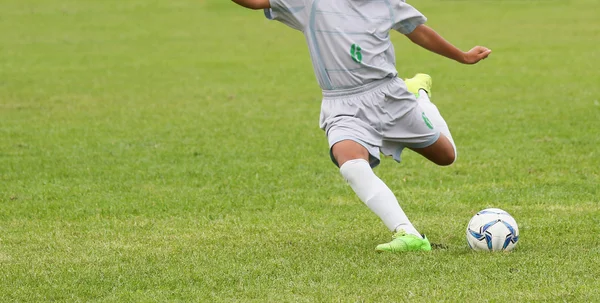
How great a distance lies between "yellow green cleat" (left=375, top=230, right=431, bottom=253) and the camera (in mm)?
6406

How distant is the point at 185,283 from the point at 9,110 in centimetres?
1103

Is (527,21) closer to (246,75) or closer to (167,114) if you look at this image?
(246,75)

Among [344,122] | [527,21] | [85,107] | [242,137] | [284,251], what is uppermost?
[344,122]

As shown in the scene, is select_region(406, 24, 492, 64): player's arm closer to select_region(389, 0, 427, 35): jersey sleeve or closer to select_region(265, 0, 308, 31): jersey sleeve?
select_region(389, 0, 427, 35): jersey sleeve

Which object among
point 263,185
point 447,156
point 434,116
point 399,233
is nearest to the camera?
point 399,233

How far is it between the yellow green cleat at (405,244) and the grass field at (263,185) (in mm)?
120

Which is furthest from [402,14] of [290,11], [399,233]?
[399,233]

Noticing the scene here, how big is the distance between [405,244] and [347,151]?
0.68 m

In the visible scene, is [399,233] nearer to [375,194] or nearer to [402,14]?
[375,194]

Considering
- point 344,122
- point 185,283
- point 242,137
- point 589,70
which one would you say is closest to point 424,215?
point 344,122

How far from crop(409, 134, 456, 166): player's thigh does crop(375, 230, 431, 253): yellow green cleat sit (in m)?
0.87

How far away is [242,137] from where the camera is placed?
42.5ft

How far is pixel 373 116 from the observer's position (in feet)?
22.0

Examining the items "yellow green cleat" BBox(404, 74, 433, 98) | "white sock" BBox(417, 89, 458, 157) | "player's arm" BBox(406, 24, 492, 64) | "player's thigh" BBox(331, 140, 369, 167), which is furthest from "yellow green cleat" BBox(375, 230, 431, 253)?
"yellow green cleat" BBox(404, 74, 433, 98)
